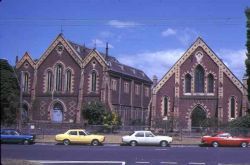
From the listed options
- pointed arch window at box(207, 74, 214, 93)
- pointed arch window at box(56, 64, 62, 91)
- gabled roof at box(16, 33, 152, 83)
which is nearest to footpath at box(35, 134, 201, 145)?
pointed arch window at box(207, 74, 214, 93)

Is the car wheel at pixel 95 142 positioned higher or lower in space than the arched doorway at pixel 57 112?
lower

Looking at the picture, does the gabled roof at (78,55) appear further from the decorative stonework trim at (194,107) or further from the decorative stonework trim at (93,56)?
the decorative stonework trim at (194,107)

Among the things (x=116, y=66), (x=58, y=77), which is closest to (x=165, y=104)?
(x=116, y=66)

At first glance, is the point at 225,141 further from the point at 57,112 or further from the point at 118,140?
the point at 57,112

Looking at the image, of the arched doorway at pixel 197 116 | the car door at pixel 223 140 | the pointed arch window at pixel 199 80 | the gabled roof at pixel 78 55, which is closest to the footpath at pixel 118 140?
the car door at pixel 223 140

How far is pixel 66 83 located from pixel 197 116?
1947cm

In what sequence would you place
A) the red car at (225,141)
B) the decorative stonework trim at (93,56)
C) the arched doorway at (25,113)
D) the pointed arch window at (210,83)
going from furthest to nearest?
1. the decorative stonework trim at (93,56)
2. the arched doorway at (25,113)
3. the pointed arch window at (210,83)
4. the red car at (225,141)

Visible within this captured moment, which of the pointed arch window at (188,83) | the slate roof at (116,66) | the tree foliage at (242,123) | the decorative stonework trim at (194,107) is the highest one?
the slate roof at (116,66)

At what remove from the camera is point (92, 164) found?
74.8 feet

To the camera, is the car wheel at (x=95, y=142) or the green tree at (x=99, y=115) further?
the green tree at (x=99, y=115)

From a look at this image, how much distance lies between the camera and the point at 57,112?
7006cm

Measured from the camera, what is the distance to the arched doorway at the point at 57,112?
2741 inches

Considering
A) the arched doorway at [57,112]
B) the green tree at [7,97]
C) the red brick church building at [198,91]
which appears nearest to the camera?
the green tree at [7,97]

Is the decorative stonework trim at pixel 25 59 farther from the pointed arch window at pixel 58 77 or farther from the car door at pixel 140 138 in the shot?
the car door at pixel 140 138
